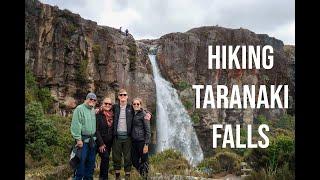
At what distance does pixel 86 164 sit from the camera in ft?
33.5

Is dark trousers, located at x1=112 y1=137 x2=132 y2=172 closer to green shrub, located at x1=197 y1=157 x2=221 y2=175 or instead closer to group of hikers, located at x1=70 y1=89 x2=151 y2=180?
group of hikers, located at x1=70 y1=89 x2=151 y2=180

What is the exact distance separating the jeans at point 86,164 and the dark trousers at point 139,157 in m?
0.84

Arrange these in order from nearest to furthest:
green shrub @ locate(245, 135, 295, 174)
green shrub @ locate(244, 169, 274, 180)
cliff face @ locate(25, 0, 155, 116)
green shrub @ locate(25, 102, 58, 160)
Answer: green shrub @ locate(244, 169, 274, 180)
green shrub @ locate(245, 135, 295, 174)
green shrub @ locate(25, 102, 58, 160)
cliff face @ locate(25, 0, 155, 116)

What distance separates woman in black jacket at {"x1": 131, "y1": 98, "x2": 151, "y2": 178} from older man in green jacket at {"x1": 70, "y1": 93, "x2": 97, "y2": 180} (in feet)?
2.54

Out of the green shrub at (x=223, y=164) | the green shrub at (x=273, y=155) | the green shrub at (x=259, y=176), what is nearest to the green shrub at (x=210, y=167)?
the green shrub at (x=223, y=164)

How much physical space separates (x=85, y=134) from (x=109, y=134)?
50cm

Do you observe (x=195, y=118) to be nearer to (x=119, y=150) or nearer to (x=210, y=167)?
(x=210, y=167)

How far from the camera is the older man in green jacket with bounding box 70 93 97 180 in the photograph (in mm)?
10039


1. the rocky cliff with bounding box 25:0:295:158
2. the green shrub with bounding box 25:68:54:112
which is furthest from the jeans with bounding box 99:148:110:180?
the rocky cliff with bounding box 25:0:295:158

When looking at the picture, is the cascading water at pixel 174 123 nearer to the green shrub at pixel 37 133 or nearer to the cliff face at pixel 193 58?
the cliff face at pixel 193 58

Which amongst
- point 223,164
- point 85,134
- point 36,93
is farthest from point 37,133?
point 36,93
